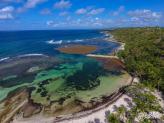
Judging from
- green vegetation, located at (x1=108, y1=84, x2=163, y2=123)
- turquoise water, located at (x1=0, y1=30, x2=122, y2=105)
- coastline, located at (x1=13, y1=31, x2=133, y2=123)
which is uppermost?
green vegetation, located at (x1=108, y1=84, x2=163, y2=123)

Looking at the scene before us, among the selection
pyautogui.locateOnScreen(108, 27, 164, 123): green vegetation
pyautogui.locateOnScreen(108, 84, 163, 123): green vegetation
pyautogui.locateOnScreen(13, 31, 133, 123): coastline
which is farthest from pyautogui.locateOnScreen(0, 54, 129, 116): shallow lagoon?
pyautogui.locateOnScreen(108, 84, 163, 123): green vegetation

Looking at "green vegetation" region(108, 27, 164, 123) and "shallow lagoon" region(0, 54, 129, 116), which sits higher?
"green vegetation" region(108, 27, 164, 123)

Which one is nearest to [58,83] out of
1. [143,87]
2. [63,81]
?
[63,81]

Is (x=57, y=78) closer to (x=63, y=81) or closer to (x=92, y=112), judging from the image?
(x=63, y=81)

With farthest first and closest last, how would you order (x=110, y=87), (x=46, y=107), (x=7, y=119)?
(x=110, y=87) < (x=46, y=107) < (x=7, y=119)

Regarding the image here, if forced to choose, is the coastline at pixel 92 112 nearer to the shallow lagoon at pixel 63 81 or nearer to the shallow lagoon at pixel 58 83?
the shallow lagoon at pixel 58 83

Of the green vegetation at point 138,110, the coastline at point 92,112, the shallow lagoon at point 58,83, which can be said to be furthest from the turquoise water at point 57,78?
the green vegetation at point 138,110

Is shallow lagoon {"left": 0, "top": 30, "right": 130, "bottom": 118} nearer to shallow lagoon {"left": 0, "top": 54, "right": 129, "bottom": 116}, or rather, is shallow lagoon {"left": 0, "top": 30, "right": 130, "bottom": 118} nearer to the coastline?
shallow lagoon {"left": 0, "top": 54, "right": 129, "bottom": 116}

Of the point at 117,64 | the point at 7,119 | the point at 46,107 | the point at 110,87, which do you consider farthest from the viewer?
the point at 117,64

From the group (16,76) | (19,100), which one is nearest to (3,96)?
(19,100)

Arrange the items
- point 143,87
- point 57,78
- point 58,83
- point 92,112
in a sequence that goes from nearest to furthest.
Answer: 1. point 92,112
2. point 143,87
3. point 58,83
4. point 57,78

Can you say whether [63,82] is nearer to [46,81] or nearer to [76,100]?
[46,81]
